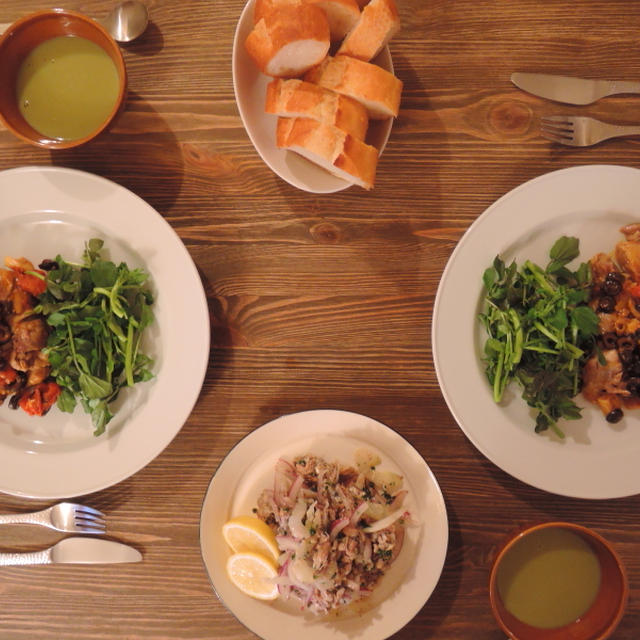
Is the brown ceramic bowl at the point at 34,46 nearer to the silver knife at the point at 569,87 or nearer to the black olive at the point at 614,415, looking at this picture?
the silver knife at the point at 569,87

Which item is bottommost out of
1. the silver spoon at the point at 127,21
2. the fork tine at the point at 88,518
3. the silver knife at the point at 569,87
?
the fork tine at the point at 88,518

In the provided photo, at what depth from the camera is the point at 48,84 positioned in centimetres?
144

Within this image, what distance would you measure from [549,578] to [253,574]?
81 centimetres

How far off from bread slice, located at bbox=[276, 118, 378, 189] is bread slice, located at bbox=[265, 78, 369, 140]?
0.02 meters

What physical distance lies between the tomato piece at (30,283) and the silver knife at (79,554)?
70 centimetres

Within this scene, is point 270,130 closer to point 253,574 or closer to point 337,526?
point 337,526

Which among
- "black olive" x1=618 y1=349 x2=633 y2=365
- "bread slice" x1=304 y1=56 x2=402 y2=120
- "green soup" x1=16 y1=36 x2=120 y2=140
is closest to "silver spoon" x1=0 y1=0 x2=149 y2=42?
"green soup" x1=16 y1=36 x2=120 y2=140

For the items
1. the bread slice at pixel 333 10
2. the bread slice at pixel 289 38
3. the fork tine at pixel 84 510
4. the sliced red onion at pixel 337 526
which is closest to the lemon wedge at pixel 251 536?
the sliced red onion at pixel 337 526

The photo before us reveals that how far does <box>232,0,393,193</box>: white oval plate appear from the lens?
1419 mm

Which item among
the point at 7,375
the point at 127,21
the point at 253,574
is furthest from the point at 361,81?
the point at 253,574

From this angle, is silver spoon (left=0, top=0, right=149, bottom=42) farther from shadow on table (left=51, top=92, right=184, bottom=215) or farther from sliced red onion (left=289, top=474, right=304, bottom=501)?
sliced red onion (left=289, top=474, right=304, bottom=501)

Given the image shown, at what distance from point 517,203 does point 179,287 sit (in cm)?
90

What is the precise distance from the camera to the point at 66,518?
158 centimetres

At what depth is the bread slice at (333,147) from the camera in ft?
4.35
